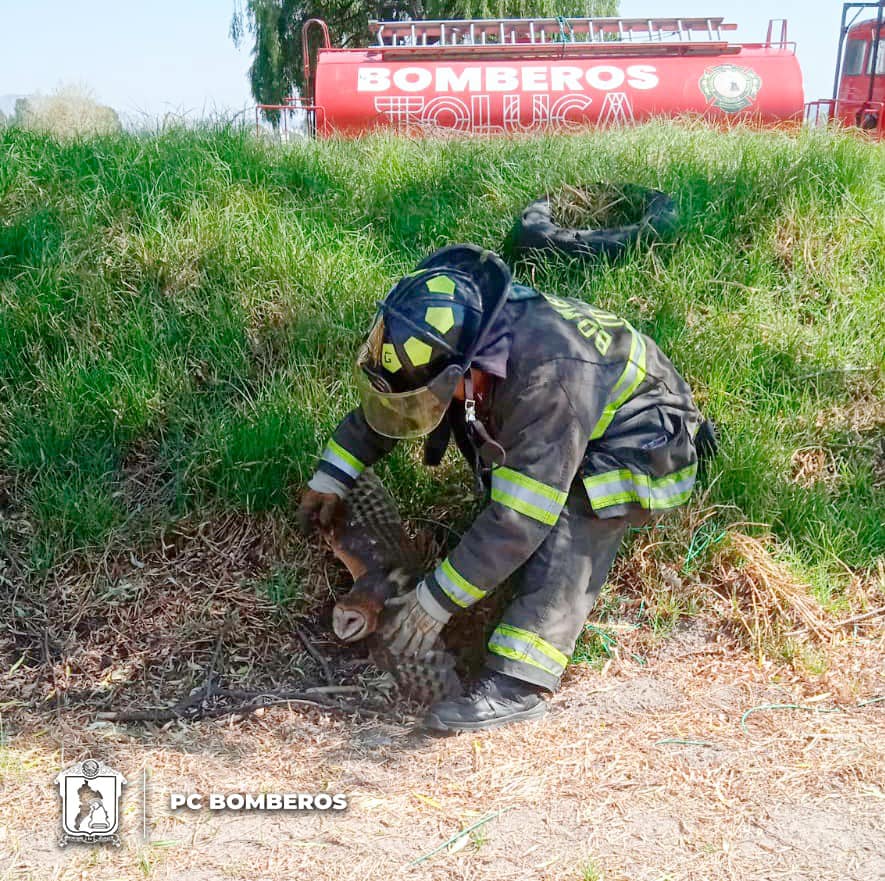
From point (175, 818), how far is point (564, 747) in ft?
3.77

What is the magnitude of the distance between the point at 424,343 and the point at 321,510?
0.92 m

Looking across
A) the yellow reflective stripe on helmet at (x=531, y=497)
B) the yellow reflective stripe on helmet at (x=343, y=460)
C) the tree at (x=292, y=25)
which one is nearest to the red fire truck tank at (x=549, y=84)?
the yellow reflective stripe on helmet at (x=343, y=460)

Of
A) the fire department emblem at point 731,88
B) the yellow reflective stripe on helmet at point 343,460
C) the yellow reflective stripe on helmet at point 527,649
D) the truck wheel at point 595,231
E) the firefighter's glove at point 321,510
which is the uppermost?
the fire department emblem at point 731,88

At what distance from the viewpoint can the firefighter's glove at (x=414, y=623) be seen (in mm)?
2965

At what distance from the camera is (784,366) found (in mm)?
4258

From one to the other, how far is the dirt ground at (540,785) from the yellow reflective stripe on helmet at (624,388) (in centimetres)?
89

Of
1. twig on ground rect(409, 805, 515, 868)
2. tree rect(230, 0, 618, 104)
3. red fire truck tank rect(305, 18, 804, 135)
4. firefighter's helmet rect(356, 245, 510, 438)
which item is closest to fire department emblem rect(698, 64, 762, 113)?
red fire truck tank rect(305, 18, 804, 135)

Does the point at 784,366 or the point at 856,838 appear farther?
the point at 784,366

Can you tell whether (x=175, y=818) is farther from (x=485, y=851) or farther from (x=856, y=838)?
(x=856, y=838)

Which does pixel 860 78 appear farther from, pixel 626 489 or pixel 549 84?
pixel 626 489

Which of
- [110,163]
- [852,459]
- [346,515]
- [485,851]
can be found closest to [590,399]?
[346,515]

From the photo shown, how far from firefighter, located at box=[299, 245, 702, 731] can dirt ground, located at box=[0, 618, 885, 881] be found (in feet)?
0.83

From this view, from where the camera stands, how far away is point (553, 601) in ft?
10.1

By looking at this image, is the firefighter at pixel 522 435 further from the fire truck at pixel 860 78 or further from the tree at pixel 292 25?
the tree at pixel 292 25
